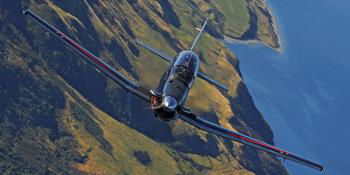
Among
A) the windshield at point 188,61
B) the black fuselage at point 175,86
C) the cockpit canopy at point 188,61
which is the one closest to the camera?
the black fuselage at point 175,86

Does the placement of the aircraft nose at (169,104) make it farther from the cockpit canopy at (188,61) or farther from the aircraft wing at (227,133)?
the cockpit canopy at (188,61)

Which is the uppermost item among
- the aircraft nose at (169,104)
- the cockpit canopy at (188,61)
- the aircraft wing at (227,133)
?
the cockpit canopy at (188,61)

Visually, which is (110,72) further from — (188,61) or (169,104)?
(188,61)

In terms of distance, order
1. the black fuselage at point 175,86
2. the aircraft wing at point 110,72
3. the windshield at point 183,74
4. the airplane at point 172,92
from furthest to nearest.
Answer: the windshield at point 183,74 < the aircraft wing at point 110,72 < the airplane at point 172,92 < the black fuselage at point 175,86

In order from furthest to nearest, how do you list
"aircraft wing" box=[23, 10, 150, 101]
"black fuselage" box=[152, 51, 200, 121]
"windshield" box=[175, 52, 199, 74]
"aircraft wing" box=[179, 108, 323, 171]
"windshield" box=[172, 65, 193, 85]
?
"windshield" box=[175, 52, 199, 74], "windshield" box=[172, 65, 193, 85], "aircraft wing" box=[179, 108, 323, 171], "aircraft wing" box=[23, 10, 150, 101], "black fuselage" box=[152, 51, 200, 121]

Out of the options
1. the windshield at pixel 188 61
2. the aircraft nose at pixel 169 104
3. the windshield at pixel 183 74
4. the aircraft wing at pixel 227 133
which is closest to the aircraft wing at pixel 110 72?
the aircraft nose at pixel 169 104

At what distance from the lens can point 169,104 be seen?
251 feet

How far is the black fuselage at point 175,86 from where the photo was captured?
7725 cm

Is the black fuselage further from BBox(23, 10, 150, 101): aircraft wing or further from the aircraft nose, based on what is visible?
BBox(23, 10, 150, 101): aircraft wing

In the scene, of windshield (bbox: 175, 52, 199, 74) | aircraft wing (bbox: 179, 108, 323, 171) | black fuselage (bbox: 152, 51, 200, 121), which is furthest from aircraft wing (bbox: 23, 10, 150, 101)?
windshield (bbox: 175, 52, 199, 74)

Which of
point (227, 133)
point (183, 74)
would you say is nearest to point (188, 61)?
point (183, 74)

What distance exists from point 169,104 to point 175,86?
639 cm

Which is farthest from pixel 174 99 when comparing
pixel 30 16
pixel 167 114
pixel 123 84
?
pixel 30 16

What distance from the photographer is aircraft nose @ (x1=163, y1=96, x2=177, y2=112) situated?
76.2 m
